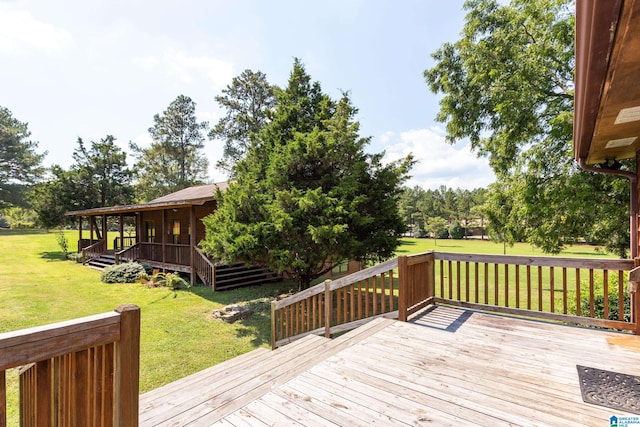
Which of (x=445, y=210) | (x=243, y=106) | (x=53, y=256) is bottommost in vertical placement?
(x=53, y=256)

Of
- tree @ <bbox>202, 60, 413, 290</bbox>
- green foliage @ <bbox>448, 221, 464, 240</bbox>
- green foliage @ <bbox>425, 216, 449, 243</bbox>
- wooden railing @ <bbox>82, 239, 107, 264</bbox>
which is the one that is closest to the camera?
Answer: tree @ <bbox>202, 60, 413, 290</bbox>

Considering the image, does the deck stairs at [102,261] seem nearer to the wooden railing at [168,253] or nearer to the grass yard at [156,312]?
the grass yard at [156,312]

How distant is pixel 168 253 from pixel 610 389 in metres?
13.9

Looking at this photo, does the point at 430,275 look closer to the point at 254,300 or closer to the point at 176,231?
the point at 254,300

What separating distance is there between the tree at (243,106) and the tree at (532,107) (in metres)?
16.8

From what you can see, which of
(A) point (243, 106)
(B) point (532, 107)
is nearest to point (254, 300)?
(B) point (532, 107)

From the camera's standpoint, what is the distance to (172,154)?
29.4 meters

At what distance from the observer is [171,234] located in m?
15.1

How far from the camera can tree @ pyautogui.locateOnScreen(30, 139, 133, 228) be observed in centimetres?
2017

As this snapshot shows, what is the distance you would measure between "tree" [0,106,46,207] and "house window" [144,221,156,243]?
24.3 metres

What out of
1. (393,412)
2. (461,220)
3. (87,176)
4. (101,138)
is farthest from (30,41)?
(461,220)

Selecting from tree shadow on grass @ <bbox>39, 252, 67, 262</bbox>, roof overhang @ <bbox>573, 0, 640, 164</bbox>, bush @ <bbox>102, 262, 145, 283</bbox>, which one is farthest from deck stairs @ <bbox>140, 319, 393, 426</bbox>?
tree shadow on grass @ <bbox>39, 252, 67, 262</bbox>

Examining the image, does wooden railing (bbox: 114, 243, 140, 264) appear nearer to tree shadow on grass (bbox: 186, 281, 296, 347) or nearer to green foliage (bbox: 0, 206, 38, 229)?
tree shadow on grass (bbox: 186, 281, 296, 347)

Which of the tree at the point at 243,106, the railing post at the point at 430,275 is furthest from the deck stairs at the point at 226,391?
the tree at the point at 243,106
